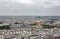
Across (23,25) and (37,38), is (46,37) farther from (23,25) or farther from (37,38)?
(23,25)

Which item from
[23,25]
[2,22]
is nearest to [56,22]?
[23,25]

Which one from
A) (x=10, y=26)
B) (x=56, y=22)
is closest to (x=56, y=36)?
(x=56, y=22)

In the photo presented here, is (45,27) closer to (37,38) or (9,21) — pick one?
(9,21)

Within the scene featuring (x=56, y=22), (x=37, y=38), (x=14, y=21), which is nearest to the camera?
(x=37, y=38)

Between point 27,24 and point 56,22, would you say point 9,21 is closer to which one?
point 27,24

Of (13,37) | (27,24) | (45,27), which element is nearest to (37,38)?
(13,37)

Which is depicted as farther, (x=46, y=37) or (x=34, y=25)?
(x=34, y=25)

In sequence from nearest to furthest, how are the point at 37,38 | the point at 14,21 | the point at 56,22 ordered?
the point at 37,38, the point at 56,22, the point at 14,21

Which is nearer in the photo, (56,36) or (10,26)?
(56,36)
